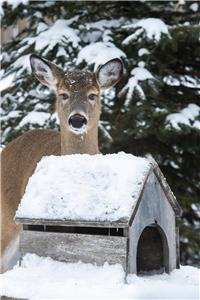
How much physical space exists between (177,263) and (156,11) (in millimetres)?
4293

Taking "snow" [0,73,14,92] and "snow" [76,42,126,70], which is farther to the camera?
"snow" [0,73,14,92]

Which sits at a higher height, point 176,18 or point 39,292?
point 176,18

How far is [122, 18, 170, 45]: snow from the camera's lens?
5508 millimetres

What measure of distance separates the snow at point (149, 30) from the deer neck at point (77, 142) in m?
1.86

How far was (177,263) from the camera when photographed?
7.95ft

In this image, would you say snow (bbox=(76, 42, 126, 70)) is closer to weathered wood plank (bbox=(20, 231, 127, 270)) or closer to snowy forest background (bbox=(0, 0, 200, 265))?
snowy forest background (bbox=(0, 0, 200, 265))

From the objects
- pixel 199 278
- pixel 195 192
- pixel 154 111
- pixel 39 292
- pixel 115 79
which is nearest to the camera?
pixel 39 292

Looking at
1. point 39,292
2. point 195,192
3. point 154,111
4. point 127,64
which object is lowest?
point 39,292

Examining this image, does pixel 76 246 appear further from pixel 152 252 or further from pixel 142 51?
pixel 142 51

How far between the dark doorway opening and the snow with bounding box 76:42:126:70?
10.3 feet

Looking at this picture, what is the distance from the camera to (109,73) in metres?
4.05

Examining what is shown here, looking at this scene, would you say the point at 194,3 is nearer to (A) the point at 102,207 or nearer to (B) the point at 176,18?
(B) the point at 176,18

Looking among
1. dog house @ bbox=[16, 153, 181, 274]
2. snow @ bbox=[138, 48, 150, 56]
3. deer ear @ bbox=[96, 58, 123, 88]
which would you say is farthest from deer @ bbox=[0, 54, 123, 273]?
dog house @ bbox=[16, 153, 181, 274]

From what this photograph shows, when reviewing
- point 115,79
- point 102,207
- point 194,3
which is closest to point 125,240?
point 102,207
